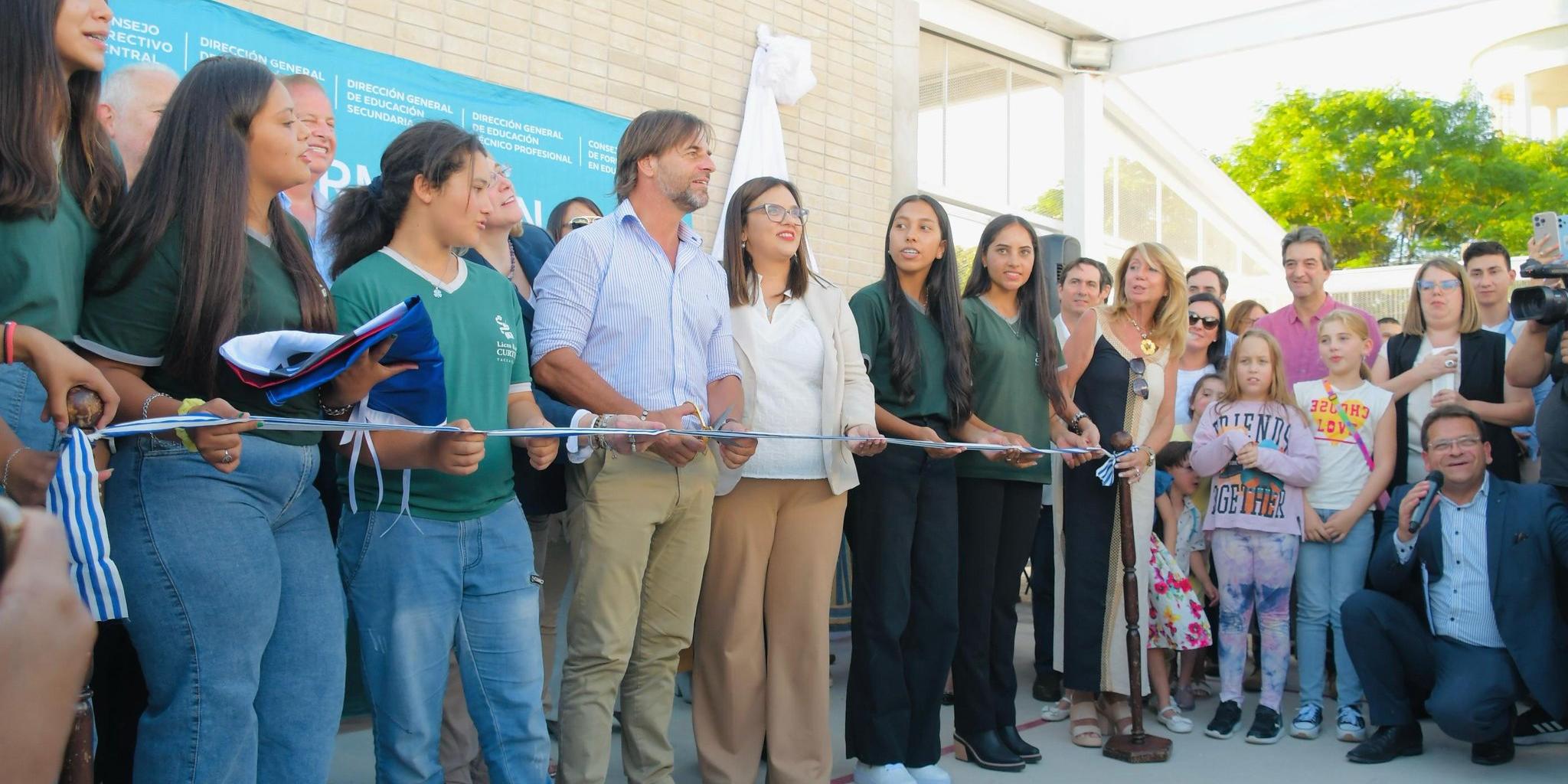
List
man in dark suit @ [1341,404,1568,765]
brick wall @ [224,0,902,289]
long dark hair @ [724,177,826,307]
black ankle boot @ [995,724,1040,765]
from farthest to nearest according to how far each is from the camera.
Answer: brick wall @ [224,0,902,289] → man in dark suit @ [1341,404,1568,765] → black ankle boot @ [995,724,1040,765] → long dark hair @ [724,177,826,307]

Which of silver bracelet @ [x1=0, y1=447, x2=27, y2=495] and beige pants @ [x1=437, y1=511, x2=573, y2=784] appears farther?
beige pants @ [x1=437, y1=511, x2=573, y2=784]

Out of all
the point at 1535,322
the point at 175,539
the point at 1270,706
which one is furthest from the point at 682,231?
the point at 1535,322

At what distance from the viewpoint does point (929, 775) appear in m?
3.98

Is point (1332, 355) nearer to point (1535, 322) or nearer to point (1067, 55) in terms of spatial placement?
point (1535, 322)

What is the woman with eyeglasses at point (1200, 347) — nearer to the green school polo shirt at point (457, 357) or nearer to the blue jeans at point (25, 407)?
the green school polo shirt at point (457, 357)

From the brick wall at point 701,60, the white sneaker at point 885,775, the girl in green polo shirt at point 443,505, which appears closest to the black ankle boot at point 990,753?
the white sneaker at point 885,775

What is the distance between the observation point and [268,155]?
245 centimetres

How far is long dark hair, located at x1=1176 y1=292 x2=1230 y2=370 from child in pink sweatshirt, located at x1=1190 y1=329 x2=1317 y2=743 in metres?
0.92

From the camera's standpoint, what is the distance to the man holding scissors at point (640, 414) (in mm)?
3168

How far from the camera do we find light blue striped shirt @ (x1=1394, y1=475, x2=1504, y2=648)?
4.63 m

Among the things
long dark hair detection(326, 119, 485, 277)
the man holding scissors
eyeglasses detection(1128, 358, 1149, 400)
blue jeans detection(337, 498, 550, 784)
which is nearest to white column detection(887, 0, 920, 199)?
eyeglasses detection(1128, 358, 1149, 400)

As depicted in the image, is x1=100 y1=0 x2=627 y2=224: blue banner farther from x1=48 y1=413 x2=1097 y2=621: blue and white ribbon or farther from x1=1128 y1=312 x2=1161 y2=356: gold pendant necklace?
x1=48 y1=413 x2=1097 y2=621: blue and white ribbon

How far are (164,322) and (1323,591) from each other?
464 centimetres

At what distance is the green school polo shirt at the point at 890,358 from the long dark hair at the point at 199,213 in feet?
7.17
